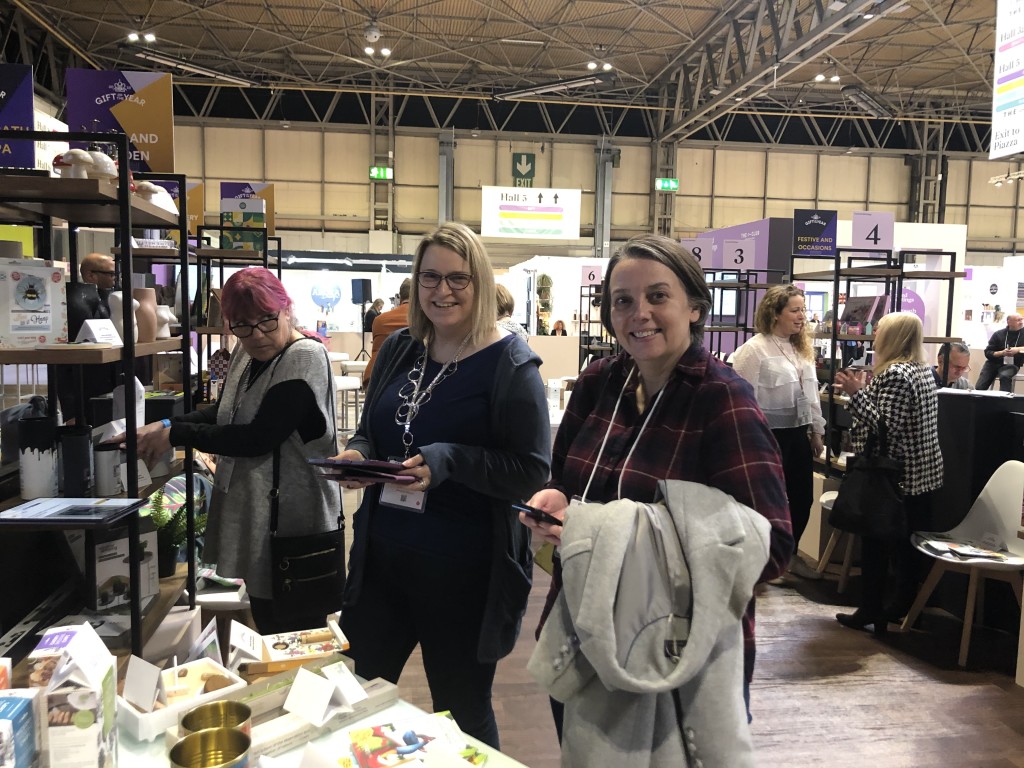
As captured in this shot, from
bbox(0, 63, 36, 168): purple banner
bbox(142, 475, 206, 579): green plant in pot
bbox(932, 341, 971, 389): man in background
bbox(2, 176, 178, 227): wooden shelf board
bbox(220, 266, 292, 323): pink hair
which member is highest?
bbox(0, 63, 36, 168): purple banner

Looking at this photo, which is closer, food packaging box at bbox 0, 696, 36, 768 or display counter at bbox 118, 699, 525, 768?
food packaging box at bbox 0, 696, 36, 768

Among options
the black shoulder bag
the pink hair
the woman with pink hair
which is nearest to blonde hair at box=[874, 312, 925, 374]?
the black shoulder bag

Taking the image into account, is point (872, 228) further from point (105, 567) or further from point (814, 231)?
point (105, 567)

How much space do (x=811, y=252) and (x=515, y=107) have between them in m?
11.0

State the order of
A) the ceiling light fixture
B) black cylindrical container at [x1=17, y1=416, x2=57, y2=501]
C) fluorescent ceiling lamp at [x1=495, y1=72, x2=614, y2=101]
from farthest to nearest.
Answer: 1. the ceiling light fixture
2. fluorescent ceiling lamp at [x1=495, y1=72, x2=614, y2=101]
3. black cylindrical container at [x1=17, y1=416, x2=57, y2=501]

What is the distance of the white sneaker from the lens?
4277 mm

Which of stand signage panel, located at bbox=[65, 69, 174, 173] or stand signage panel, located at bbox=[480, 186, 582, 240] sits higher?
stand signage panel, located at bbox=[480, 186, 582, 240]

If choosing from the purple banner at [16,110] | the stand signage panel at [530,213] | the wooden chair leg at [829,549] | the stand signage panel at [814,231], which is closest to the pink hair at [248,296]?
the purple banner at [16,110]

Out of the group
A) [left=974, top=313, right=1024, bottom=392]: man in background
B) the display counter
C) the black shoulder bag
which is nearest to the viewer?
the display counter

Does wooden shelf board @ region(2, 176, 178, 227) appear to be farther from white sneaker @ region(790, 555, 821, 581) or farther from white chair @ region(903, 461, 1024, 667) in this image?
white sneaker @ region(790, 555, 821, 581)

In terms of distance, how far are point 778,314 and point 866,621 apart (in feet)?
5.42

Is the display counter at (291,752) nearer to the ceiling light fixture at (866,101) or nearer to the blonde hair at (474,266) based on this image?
the blonde hair at (474,266)

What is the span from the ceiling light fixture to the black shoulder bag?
12907 millimetres

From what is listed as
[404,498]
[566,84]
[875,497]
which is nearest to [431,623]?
[404,498]
